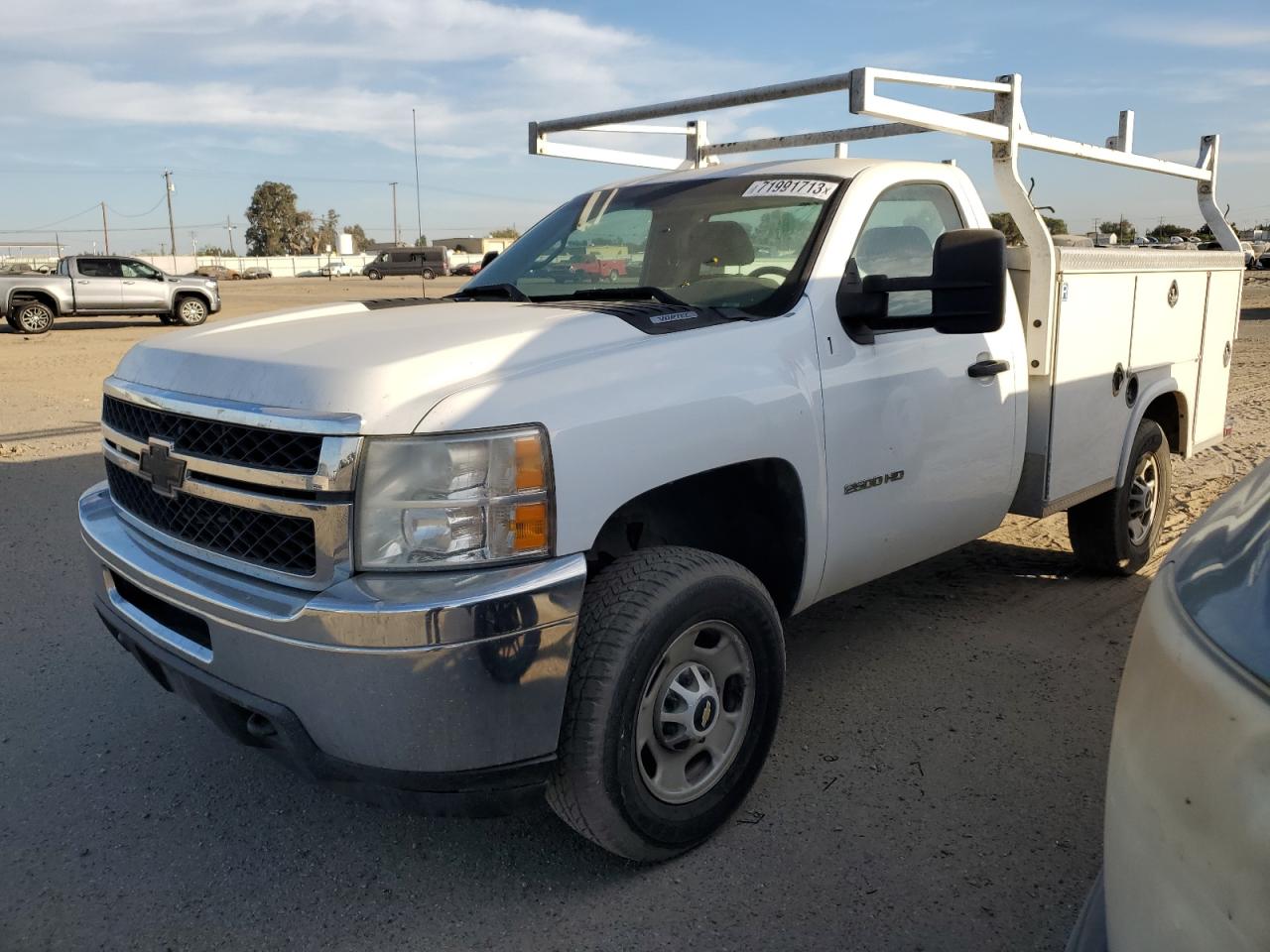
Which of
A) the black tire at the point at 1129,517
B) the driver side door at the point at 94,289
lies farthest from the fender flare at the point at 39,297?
the black tire at the point at 1129,517

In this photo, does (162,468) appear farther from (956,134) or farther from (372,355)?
(956,134)

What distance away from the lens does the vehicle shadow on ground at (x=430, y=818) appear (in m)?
2.74

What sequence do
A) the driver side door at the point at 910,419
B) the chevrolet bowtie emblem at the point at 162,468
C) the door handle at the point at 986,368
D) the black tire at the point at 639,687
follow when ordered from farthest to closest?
1. the door handle at the point at 986,368
2. the driver side door at the point at 910,419
3. the chevrolet bowtie emblem at the point at 162,468
4. the black tire at the point at 639,687

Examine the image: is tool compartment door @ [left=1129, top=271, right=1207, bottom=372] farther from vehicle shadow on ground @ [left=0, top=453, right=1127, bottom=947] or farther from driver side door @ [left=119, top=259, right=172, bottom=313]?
driver side door @ [left=119, top=259, right=172, bottom=313]

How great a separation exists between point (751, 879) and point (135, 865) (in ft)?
5.63

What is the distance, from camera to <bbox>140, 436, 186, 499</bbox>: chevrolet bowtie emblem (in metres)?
2.76

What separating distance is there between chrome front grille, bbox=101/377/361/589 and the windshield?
145cm

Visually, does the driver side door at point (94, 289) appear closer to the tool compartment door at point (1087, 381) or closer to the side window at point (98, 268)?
the side window at point (98, 268)

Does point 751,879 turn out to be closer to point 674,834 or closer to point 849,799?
point 674,834

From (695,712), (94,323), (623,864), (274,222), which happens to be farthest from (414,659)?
(274,222)

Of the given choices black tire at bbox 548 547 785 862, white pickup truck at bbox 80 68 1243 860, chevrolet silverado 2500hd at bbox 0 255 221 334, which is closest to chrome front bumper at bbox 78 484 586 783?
white pickup truck at bbox 80 68 1243 860

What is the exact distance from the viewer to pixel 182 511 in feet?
9.21

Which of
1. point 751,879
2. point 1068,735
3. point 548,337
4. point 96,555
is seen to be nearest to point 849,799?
point 751,879

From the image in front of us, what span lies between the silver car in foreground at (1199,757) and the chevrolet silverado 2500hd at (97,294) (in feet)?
76.5
